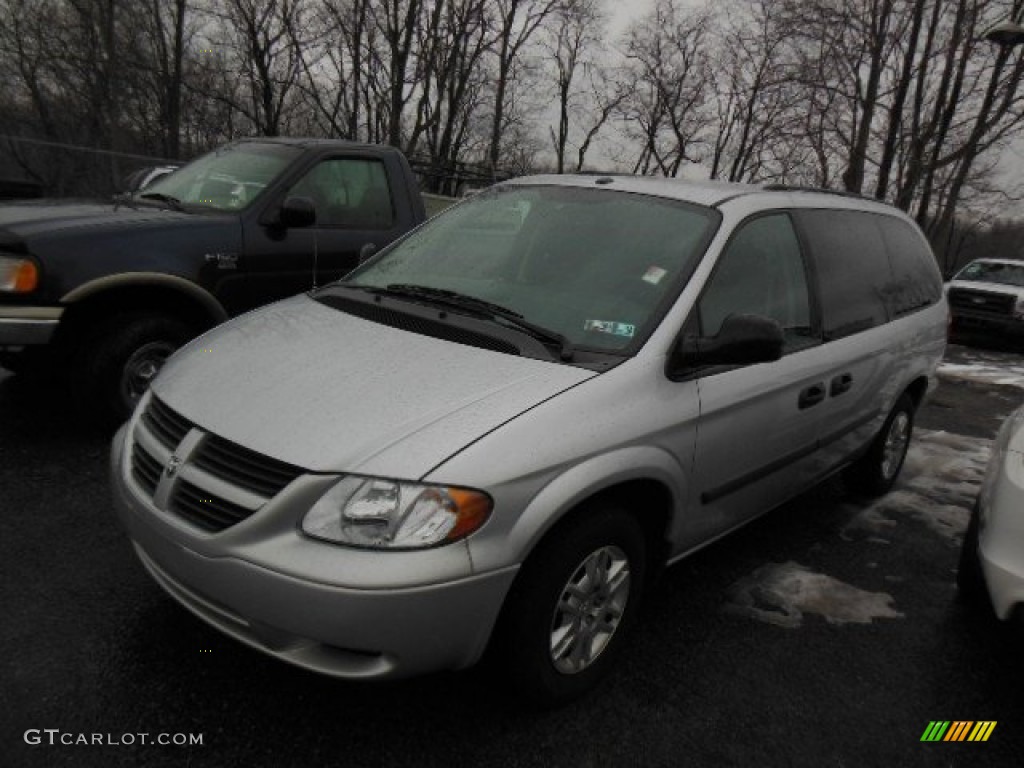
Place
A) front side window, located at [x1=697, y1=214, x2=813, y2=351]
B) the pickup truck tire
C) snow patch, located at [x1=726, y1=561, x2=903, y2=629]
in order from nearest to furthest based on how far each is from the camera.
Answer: front side window, located at [x1=697, y1=214, x2=813, y2=351] → snow patch, located at [x1=726, y1=561, x2=903, y2=629] → the pickup truck tire

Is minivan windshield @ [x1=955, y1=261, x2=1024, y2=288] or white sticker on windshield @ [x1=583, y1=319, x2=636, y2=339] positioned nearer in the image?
white sticker on windshield @ [x1=583, y1=319, x2=636, y2=339]

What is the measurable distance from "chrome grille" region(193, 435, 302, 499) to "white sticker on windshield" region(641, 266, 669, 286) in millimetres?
1457

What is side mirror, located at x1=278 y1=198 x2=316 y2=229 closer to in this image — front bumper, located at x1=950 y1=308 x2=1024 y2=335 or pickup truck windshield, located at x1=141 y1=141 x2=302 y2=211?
pickup truck windshield, located at x1=141 y1=141 x2=302 y2=211

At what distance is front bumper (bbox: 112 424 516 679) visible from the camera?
1.94 m

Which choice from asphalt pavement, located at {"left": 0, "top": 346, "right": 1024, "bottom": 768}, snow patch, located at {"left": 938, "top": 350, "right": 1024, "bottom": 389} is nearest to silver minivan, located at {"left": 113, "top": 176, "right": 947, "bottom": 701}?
asphalt pavement, located at {"left": 0, "top": 346, "right": 1024, "bottom": 768}

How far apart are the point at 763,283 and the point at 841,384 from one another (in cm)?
75

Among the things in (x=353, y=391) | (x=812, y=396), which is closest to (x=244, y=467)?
(x=353, y=391)

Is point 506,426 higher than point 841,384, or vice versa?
point 506,426

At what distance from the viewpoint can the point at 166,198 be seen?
5.00 meters

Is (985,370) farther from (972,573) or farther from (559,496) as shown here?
(559,496)

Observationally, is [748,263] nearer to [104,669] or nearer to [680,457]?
[680,457]

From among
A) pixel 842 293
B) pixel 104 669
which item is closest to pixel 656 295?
pixel 842 293

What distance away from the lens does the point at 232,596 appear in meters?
2.07

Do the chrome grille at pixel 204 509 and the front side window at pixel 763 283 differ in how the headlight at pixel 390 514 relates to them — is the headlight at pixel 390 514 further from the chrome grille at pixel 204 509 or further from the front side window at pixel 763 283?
the front side window at pixel 763 283
